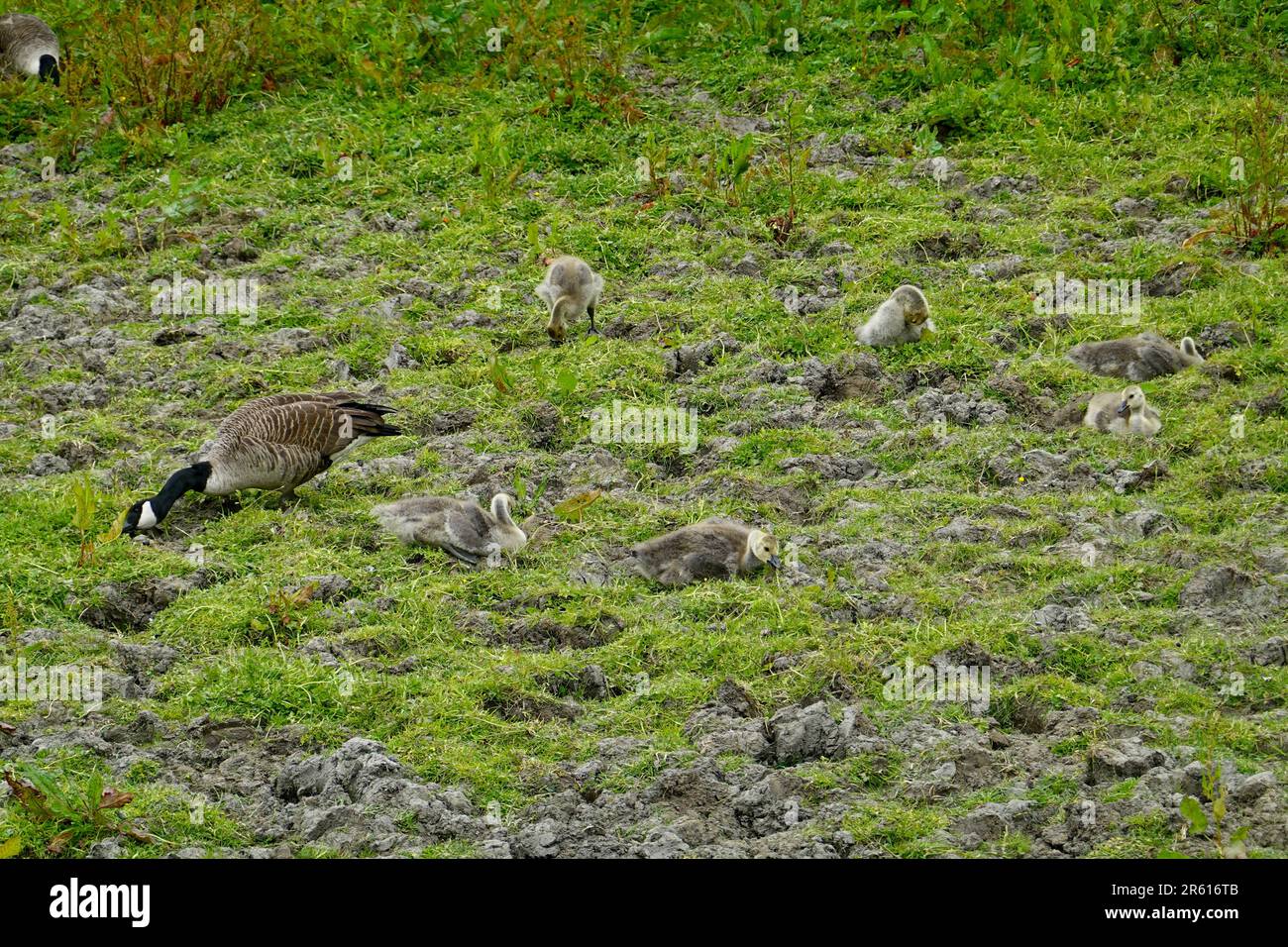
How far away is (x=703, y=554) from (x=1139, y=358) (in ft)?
11.3

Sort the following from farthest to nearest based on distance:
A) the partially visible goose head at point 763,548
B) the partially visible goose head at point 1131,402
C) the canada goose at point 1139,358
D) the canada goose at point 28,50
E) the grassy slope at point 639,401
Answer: the canada goose at point 28,50 → the canada goose at point 1139,358 → the partially visible goose head at point 1131,402 → the partially visible goose head at point 763,548 → the grassy slope at point 639,401

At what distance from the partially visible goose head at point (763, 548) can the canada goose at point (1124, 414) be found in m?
2.42

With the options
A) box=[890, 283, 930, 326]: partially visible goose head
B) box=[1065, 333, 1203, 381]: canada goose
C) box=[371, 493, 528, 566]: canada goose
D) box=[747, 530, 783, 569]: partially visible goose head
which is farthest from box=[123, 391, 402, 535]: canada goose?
box=[1065, 333, 1203, 381]: canada goose

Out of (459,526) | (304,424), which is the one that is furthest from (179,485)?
(459,526)

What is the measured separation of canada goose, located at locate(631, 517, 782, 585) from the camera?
814 cm

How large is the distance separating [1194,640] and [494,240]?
679cm

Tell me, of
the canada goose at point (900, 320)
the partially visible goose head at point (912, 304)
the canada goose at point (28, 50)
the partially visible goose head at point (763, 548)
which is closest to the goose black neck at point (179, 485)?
the partially visible goose head at point (763, 548)

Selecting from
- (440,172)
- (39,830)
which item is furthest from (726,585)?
(440,172)

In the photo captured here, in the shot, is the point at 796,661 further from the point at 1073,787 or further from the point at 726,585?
the point at 1073,787

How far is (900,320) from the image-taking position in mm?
10414

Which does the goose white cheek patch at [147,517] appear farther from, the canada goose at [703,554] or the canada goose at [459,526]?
the canada goose at [703,554]

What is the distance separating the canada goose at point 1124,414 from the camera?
9195 millimetres

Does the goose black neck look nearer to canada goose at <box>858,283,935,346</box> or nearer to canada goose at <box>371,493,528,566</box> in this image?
canada goose at <box>371,493,528,566</box>

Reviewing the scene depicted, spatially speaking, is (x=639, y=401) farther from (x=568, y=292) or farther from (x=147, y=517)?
(x=147, y=517)
